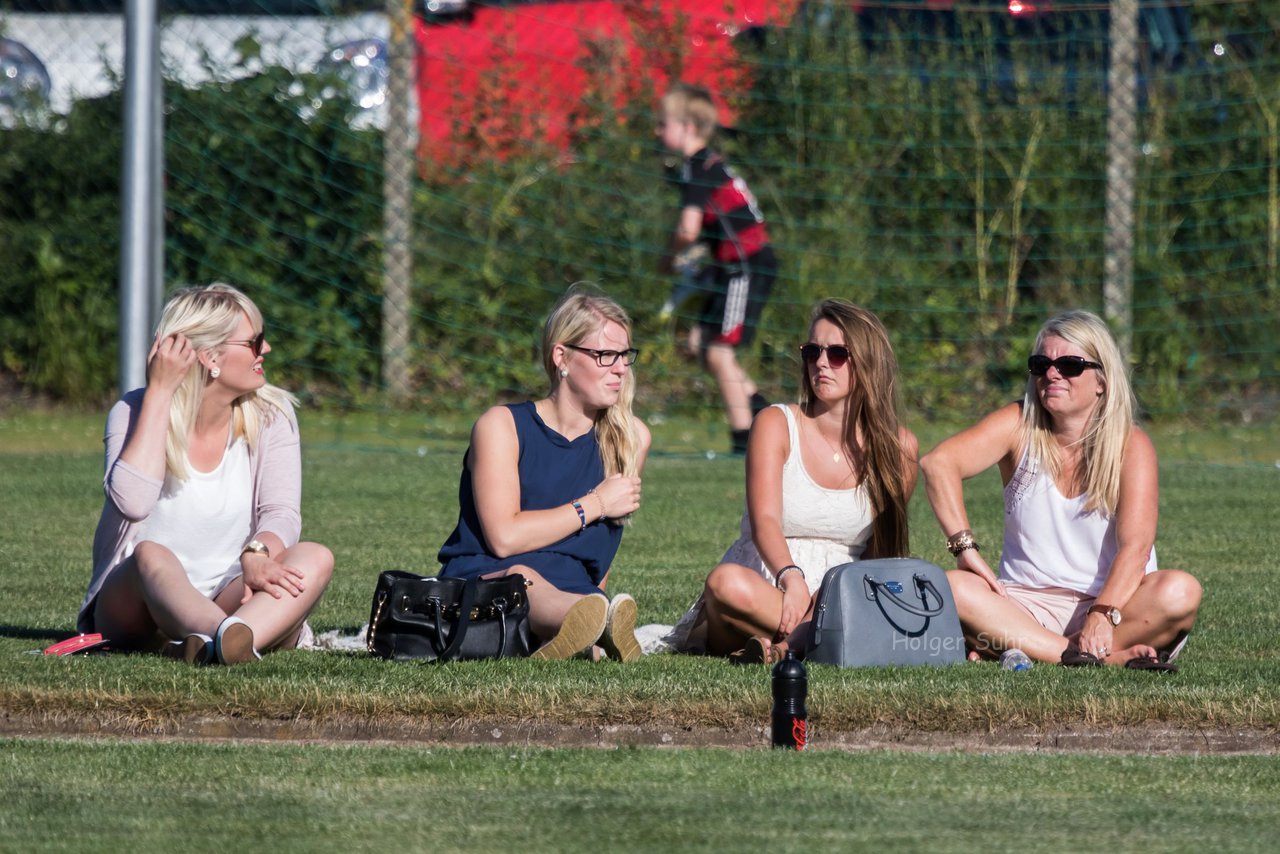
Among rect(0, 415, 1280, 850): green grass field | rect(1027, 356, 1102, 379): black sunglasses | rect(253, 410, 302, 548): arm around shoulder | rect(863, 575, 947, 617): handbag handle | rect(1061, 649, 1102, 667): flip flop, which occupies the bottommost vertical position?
rect(0, 415, 1280, 850): green grass field

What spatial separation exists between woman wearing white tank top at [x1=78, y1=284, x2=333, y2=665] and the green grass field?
162 mm

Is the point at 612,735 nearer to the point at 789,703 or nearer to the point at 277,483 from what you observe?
the point at 789,703

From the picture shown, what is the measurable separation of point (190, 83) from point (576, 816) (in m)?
8.62

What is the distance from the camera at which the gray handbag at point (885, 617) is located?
4.97 metres

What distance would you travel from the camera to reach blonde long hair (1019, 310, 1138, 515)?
5289 millimetres

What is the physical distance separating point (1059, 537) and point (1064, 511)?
0.08 m

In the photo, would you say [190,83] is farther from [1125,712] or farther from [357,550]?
[1125,712]

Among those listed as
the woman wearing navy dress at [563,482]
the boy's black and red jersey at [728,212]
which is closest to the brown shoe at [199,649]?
the woman wearing navy dress at [563,482]

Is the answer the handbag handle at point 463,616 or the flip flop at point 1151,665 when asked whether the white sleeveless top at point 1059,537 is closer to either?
the flip flop at point 1151,665

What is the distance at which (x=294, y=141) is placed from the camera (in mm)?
11578

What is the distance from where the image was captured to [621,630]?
506cm

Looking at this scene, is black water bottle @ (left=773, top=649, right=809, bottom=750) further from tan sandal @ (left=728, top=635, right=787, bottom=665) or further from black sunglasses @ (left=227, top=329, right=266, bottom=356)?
black sunglasses @ (left=227, top=329, right=266, bottom=356)

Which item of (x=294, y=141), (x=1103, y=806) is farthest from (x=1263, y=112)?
(x=1103, y=806)

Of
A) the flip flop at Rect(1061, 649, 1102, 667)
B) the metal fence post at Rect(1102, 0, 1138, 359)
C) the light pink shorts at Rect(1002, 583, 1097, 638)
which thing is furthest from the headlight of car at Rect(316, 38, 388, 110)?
the flip flop at Rect(1061, 649, 1102, 667)
